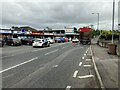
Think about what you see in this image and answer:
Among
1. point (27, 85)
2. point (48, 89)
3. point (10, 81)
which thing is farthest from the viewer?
point (10, 81)

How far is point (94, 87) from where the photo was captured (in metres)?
8.69

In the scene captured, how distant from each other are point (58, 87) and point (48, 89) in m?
0.51

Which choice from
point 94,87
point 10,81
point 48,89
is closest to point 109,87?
point 94,87

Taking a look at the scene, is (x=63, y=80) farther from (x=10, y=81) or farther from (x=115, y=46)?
(x=115, y=46)

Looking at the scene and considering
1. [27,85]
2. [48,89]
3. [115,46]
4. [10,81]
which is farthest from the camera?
[115,46]

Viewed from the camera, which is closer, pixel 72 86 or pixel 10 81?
pixel 72 86

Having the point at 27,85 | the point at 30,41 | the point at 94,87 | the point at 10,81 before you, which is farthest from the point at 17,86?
the point at 30,41

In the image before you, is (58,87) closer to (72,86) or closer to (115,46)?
(72,86)

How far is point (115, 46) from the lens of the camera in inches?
968

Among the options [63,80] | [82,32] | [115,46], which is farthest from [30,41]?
[63,80]

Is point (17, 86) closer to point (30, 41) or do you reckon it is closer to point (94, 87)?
point (94, 87)

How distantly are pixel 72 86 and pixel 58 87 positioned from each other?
590 millimetres

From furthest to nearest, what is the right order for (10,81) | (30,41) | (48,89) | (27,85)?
(30,41), (10,81), (27,85), (48,89)

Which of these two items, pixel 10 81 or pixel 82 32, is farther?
pixel 82 32
